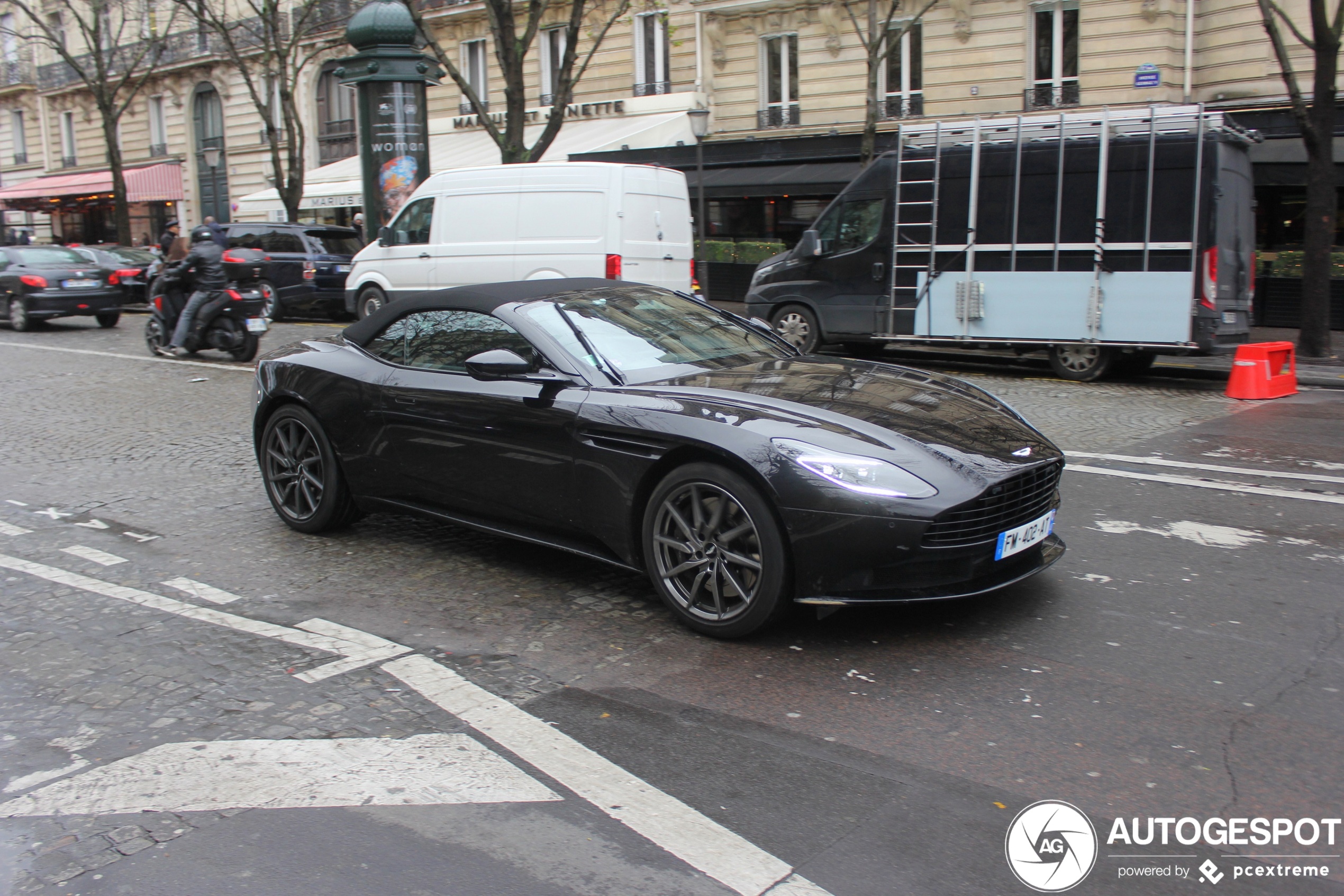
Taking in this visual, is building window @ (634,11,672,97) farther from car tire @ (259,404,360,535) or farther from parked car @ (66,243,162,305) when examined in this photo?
car tire @ (259,404,360,535)

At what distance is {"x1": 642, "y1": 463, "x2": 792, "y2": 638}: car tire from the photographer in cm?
413

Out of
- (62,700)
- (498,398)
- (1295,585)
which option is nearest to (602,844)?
(62,700)

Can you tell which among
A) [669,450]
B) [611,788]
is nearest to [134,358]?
[669,450]

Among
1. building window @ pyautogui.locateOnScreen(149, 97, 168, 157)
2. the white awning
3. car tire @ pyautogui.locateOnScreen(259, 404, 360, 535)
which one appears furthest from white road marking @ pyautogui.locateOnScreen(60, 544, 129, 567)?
building window @ pyautogui.locateOnScreen(149, 97, 168, 157)

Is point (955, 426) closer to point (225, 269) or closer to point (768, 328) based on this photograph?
point (768, 328)

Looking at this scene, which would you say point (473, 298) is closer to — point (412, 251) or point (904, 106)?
point (412, 251)

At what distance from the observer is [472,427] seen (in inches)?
202

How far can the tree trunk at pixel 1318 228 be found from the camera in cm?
1301

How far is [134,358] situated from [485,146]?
14864mm

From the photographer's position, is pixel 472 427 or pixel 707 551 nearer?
pixel 707 551

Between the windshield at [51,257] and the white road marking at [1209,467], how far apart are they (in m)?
18.1

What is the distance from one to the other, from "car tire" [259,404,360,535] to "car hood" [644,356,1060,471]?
2083 millimetres

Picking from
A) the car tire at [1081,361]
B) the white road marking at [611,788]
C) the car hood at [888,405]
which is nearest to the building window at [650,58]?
the car tire at [1081,361]

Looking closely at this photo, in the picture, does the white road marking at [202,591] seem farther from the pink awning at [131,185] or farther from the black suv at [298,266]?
the pink awning at [131,185]
